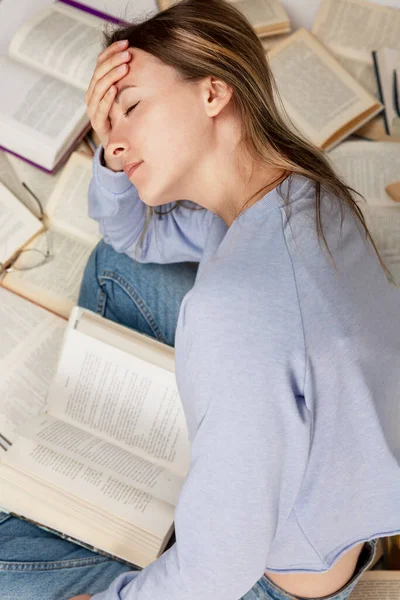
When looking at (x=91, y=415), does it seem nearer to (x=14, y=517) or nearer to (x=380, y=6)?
(x=14, y=517)

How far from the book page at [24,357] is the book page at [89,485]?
18cm

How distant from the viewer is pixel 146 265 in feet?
4.37

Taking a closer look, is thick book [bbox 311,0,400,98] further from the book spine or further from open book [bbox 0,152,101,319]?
open book [bbox 0,152,101,319]

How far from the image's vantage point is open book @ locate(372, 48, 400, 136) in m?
1.62

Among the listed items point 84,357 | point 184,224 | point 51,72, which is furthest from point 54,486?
point 51,72

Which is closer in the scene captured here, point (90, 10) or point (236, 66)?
point (236, 66)

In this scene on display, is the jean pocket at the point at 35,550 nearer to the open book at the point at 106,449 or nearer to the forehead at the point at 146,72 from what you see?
the open book at the point at 106,449

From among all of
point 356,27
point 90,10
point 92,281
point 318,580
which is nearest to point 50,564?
point 318,580

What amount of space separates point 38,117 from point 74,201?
0.64 ft

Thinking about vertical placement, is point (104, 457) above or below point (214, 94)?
below

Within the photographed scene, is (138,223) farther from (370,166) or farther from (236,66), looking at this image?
(370,166)

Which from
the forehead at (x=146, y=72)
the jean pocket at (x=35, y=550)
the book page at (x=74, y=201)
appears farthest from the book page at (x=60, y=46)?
the jean pocket at (x=35, y=550)

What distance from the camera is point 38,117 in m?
1.52

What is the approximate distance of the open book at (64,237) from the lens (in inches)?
58.2
